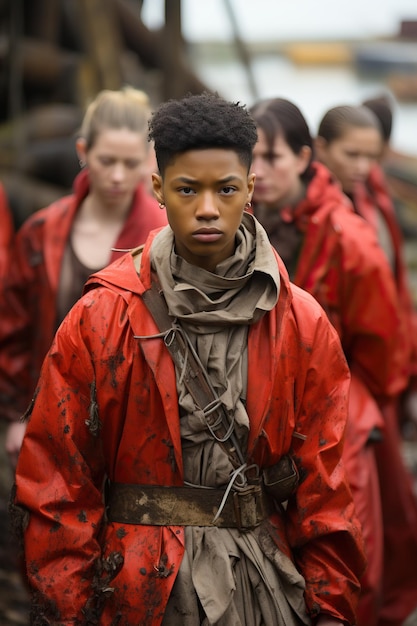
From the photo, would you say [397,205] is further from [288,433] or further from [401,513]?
[288,433]

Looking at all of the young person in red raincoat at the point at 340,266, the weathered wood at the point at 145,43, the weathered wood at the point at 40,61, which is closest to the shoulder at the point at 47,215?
the young person in red raincoat at the point at 340,266

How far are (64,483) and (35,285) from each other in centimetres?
223

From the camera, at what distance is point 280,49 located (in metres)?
23.5

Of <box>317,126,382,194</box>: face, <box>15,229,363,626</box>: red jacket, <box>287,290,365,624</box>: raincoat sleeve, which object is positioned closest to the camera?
<box>15,229,363,626</box>: red jacket

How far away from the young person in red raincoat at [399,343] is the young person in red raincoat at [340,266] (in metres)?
0.49

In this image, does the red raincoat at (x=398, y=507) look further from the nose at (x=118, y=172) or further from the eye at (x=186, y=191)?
the eye at (x=186, y=191)

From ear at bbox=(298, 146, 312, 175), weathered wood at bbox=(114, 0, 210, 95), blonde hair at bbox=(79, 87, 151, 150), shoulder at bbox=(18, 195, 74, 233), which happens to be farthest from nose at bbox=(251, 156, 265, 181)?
weathered wood at bbox=(114, 0, 210, 95)

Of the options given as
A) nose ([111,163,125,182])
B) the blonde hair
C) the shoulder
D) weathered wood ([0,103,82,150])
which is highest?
the blonde hair

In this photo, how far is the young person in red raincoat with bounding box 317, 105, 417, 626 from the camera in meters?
6.40

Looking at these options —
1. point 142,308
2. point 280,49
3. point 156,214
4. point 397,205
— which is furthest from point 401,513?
point 280,49

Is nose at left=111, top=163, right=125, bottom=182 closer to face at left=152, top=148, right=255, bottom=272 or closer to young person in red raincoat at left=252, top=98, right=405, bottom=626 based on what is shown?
young person in red raincoat at left=252, top=98, right=405, bottom=626

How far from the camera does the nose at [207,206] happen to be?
365cm

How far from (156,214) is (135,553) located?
241 centimetres

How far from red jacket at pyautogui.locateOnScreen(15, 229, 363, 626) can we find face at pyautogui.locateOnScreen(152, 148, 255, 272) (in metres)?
0.23
